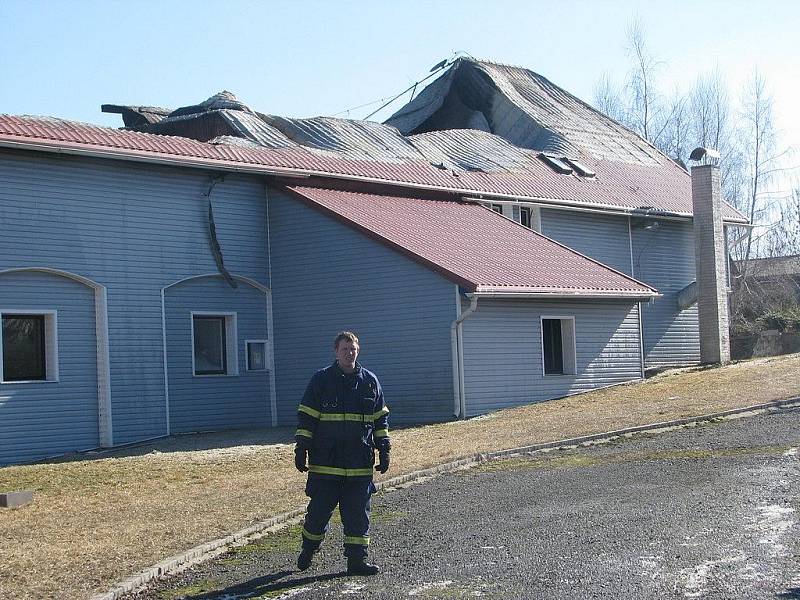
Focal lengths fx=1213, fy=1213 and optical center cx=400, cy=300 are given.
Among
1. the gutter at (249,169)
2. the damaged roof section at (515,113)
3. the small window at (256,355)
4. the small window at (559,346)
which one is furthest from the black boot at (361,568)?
the damaged roof section at (515,113)

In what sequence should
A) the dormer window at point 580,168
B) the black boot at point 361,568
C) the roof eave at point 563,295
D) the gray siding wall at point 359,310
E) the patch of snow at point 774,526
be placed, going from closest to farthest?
the patch of snow at point 774,526 → the black boot at point 361,568 → the roof eave at point 563,295 → the gray siding wall at point 359,310 → the dormer window at point 580,168

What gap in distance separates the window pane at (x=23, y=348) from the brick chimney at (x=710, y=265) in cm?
1654

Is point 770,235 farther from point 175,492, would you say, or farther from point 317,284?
point 175,492

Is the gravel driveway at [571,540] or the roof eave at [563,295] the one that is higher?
the roof eave at [563,295]

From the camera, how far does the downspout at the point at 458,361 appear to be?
2164cm

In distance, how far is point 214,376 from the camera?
75.6 ft

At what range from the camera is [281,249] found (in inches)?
949

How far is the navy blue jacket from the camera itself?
9414mm

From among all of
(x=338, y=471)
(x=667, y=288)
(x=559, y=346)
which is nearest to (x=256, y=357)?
(x=559, y=346)

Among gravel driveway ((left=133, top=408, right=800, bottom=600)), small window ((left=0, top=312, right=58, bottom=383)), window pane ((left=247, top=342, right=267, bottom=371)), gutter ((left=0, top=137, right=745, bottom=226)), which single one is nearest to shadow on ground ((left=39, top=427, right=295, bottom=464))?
small window ((left=0, top=312, right=58, bottom=383))

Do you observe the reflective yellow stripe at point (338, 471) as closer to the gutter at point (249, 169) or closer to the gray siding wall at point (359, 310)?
the gutter at point (249, 169)

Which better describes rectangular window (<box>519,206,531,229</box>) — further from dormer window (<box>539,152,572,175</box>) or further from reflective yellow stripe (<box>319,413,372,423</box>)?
reflective yellow stripe (<box>319,413,372,423</box>)

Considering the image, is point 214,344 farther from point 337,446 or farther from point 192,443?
point 337,446

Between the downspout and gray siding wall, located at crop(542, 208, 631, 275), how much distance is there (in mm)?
7652
